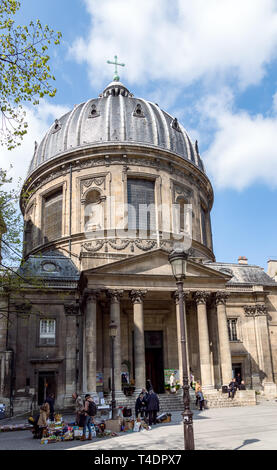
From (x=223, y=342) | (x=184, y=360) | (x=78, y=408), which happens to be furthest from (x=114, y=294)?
(x=184, y=360)

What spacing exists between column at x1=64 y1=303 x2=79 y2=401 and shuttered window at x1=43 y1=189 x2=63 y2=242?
30.3ft

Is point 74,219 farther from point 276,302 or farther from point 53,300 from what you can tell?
point 276,302

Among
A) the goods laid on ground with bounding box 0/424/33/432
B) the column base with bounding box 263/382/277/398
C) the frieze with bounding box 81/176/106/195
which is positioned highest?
the frieze with bounding box 81/176/106/195

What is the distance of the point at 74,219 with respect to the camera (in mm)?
37500

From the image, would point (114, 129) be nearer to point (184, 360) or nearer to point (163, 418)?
point (163, 418)

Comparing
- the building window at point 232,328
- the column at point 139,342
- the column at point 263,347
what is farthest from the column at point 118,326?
the column at point 263,347

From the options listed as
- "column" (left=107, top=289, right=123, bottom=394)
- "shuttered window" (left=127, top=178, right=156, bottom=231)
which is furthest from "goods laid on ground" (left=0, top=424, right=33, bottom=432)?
"shuttered window" (left=127, top=178, right=156, bottom=231)

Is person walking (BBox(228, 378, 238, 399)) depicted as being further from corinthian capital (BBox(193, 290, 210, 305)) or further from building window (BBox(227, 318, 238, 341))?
building window (BBox(227, 318, 238, 341))

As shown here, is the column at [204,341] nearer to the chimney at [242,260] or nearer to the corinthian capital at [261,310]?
the corinthian capital at [261,310]

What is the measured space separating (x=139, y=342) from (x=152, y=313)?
5566 mm

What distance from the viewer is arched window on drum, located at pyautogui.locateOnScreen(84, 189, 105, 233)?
3694 centimetres

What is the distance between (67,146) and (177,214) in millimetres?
12054

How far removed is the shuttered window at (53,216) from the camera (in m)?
39.0
